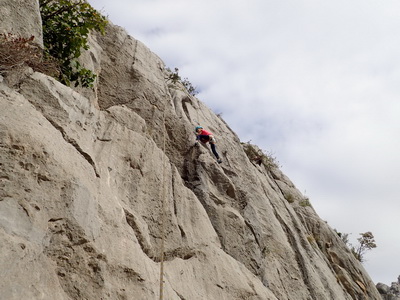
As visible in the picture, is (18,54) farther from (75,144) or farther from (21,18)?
(75,144)

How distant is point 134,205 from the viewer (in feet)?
28.9

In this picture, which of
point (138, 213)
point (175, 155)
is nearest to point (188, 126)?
point (175, 155)

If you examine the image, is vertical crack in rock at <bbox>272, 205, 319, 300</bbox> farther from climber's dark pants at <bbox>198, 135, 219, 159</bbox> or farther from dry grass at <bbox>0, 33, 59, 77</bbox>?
dry grass at <bbox>0, 33, 59, 77</bbox>

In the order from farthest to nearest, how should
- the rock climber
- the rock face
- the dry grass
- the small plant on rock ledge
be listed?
the small plant on rock ledge, the rock climber, the dry grass, the rock face

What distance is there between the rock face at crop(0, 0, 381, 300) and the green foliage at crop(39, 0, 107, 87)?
2.74 feet

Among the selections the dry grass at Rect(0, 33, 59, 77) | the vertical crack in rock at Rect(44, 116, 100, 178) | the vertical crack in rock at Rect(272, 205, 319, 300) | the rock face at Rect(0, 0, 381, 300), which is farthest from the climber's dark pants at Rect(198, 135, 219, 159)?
the dry grass at Rect(0, 33, 59, 77)

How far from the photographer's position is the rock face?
5.86m

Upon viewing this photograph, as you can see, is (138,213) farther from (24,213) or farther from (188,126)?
(188,126)

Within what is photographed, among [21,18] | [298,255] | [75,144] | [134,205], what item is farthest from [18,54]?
[298,255]

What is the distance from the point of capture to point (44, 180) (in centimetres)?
626

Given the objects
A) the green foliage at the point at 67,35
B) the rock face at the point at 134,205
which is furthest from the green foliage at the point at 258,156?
the green foliage at the point at 67,35

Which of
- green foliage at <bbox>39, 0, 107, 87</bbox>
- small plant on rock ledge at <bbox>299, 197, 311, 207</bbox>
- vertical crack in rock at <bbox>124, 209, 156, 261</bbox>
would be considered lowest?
vertical crack in rock at <bbox>124, 209, 156, 261</bbox>

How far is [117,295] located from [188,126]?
7565 millimetres

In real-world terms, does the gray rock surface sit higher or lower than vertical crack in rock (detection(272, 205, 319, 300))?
higher
